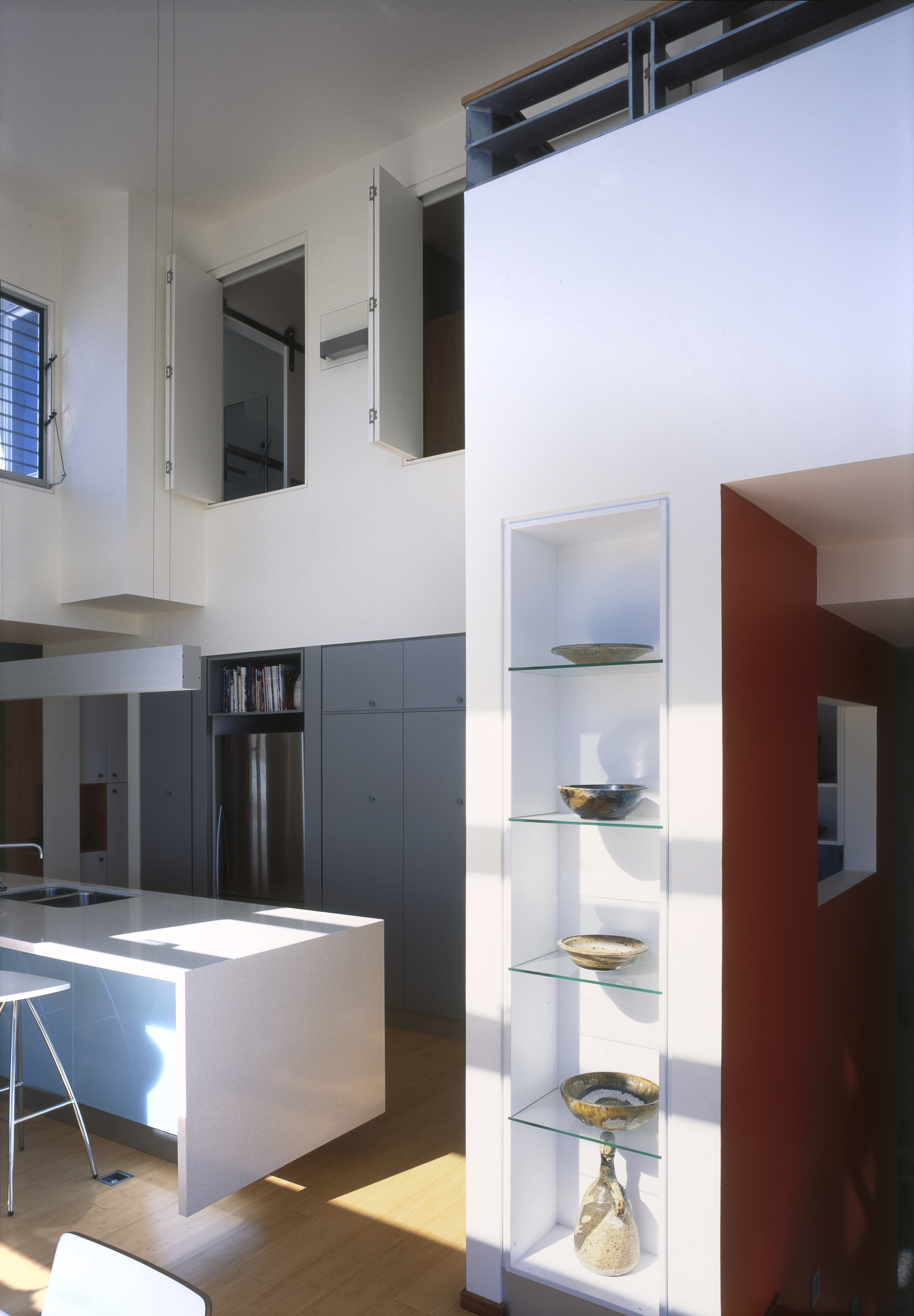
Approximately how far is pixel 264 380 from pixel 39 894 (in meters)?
4.33

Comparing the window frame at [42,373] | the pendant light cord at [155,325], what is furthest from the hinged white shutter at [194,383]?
the window frame at [42,373]

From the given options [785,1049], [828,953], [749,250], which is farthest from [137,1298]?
[828,953]

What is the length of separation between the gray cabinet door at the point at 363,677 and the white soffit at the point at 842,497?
2.82 m

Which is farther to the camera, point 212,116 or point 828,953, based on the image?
point 212,116

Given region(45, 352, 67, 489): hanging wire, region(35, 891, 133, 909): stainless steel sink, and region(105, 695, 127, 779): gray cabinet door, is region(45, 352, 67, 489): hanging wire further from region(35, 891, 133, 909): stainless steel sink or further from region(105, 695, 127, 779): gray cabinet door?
region(35, 891, 133, 909): stainless steel sink

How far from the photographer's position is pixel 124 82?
4984 millimetres

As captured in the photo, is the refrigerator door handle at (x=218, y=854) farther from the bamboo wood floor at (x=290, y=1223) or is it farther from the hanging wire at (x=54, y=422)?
the hanging wire at (x=54, y=422)

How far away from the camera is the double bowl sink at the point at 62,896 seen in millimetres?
4395

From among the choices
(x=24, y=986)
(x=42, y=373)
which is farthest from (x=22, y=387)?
(x=24, y=986)

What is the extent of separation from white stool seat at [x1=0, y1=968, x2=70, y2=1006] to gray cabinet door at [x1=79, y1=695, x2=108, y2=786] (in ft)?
12.5

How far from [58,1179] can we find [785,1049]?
264cm

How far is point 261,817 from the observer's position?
5980 mm

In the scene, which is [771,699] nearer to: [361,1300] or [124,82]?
[361,1300]

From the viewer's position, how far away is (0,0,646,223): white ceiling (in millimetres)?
4512
